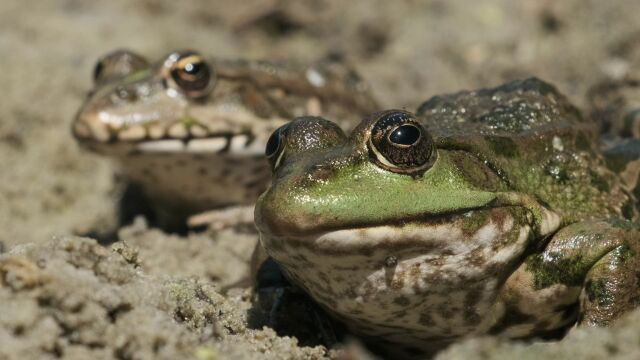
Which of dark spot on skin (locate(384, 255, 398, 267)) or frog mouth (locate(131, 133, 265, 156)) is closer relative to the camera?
dark spot on skin (locate(384, 255, 398, 267))

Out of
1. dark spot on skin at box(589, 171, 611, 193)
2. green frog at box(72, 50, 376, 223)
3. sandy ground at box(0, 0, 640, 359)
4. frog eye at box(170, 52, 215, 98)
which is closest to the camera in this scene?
sandy ground at box(0, 0, 640, 359)

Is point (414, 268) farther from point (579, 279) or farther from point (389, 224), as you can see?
point (579, 279)

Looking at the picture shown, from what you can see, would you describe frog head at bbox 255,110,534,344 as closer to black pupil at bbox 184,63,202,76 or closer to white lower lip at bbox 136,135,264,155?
white lower lip at bbox 136,135,264,155

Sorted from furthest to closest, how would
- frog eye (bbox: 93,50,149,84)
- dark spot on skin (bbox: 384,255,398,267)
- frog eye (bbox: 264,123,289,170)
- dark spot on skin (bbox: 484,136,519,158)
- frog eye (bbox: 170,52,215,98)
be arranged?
1. frog eye (bbox: 93,50,149,84)
2. frog eye (bbox: 170,52,215,98)
3. dark spot on skin (bbox: 484,136,519,158)
4. frog eye (bbox: 264,123,289,170)
5. dark spot on skin (bbox: 384,255,398,267)

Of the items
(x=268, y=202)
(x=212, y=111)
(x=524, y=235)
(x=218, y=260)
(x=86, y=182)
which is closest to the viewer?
(x=268, y=202)

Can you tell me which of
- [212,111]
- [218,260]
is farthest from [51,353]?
[212,111]

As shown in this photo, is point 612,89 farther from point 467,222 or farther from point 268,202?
point 268,202

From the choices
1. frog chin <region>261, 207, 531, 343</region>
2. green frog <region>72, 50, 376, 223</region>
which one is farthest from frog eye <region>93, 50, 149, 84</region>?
frog chin <region>261, 207, 531, 343</region>
